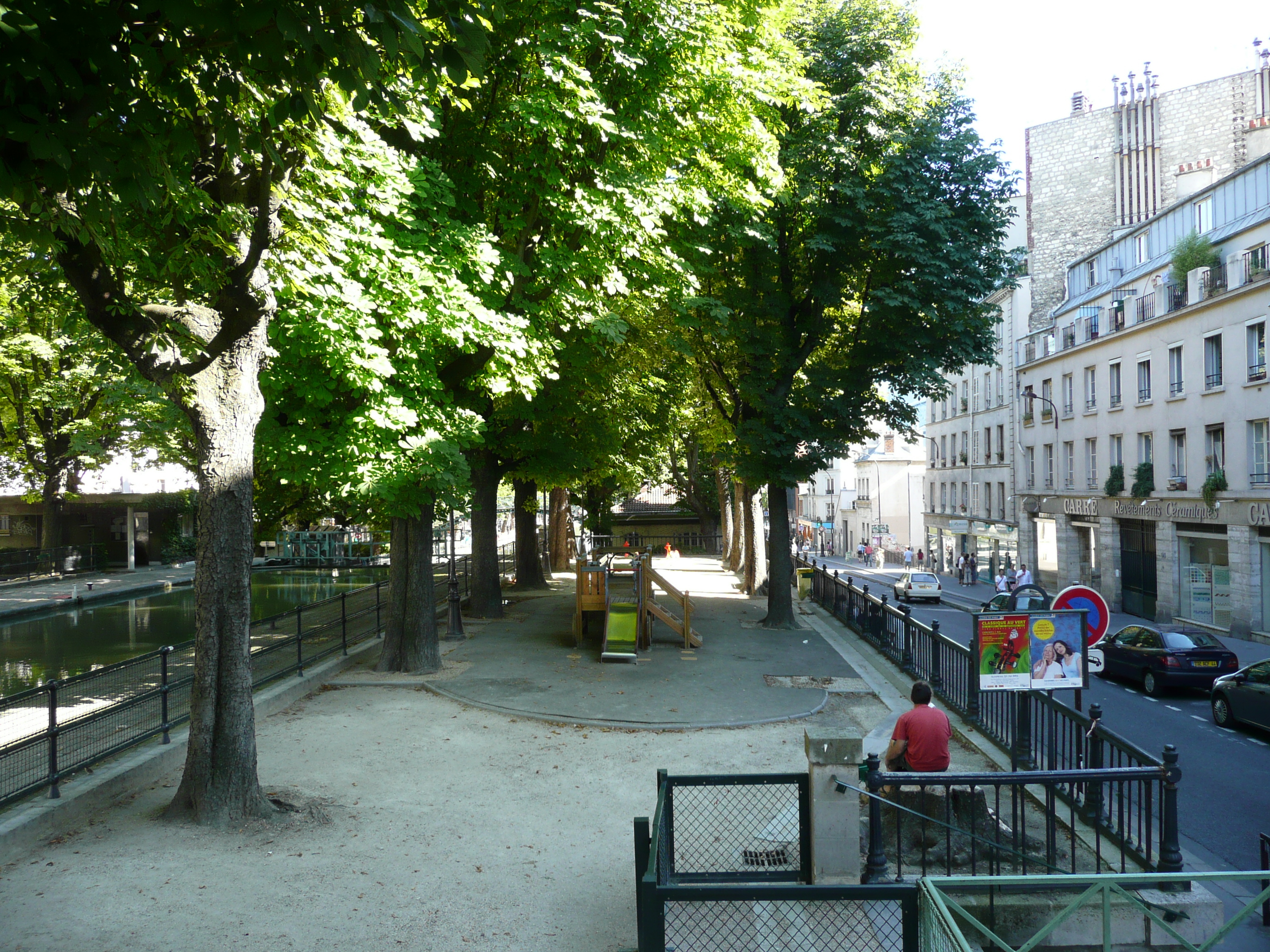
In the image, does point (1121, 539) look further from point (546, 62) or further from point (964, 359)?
point (546, 62)

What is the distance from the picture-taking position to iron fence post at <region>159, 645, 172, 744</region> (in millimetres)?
10719

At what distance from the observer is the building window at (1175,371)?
2992 cm

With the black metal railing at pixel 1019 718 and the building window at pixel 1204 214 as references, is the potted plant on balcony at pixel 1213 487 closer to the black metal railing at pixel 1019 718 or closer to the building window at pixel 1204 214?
the building window at pixel 1204 214

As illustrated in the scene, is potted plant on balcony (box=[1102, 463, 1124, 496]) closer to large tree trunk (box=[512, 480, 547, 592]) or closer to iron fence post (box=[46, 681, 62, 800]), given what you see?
large tree trunk (box=[512, 480, 547, 592])

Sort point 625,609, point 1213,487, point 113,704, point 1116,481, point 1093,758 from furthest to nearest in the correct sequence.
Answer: point 1116,481 < point 1213,487 < point 625,609 < point 113,704 < point 1093,758

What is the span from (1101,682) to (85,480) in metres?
47.2

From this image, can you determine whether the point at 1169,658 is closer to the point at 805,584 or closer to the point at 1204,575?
the point at 1204,575

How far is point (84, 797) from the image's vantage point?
8773 mm

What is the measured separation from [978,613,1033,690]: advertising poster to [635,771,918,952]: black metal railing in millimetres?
2375

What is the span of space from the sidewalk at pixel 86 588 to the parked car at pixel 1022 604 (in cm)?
2309

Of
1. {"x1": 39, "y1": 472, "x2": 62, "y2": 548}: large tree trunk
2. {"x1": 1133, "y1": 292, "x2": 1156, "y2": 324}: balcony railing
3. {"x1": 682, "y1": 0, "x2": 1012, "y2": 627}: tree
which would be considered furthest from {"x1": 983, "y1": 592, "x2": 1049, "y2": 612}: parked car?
{"x1": 39, "y1": 472, "x2": 62, "y2": 548}: large tree trunk

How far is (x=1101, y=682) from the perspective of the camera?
1856 centimetres

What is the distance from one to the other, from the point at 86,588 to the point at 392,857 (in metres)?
32.1

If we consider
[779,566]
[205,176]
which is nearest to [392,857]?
[205,176]
